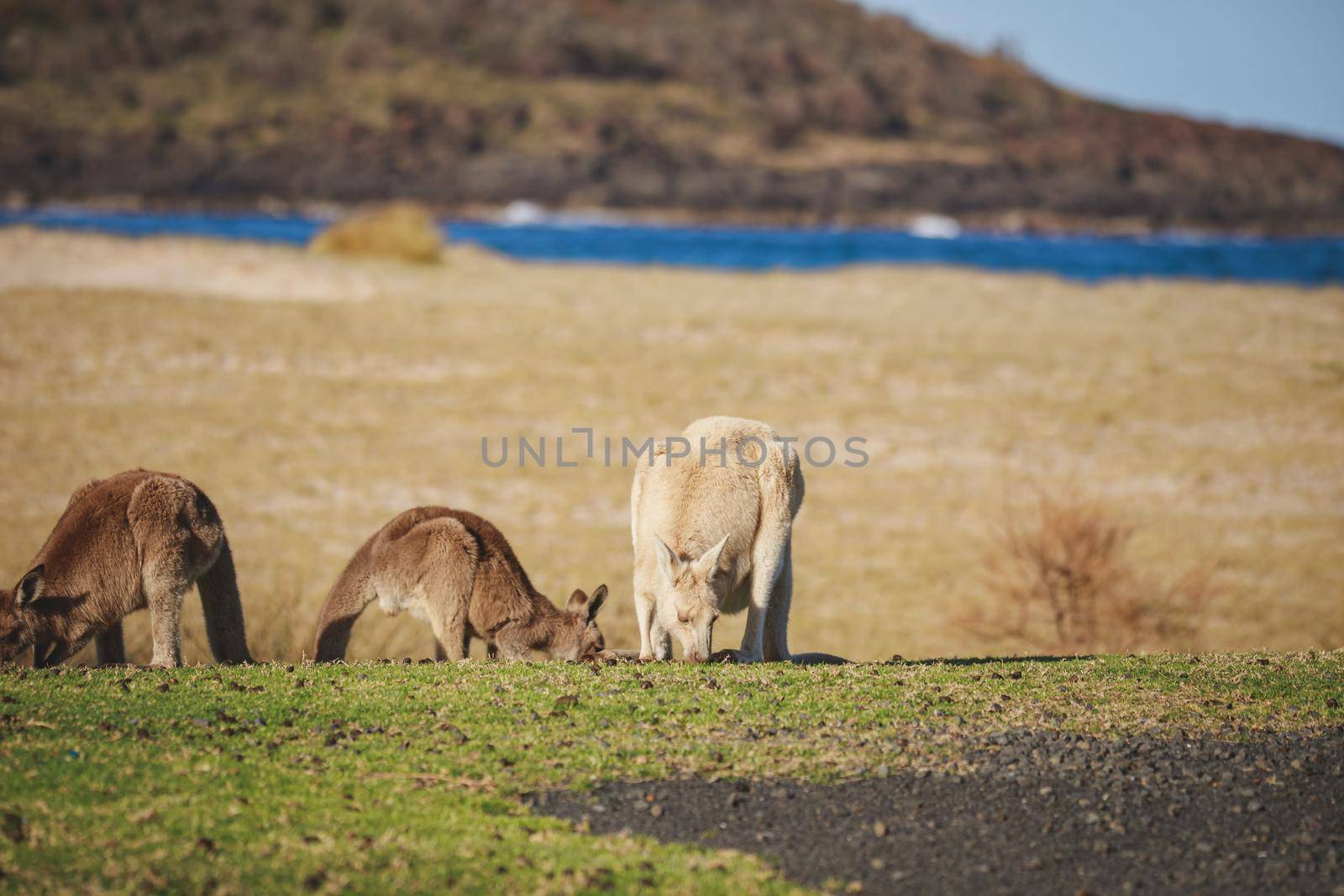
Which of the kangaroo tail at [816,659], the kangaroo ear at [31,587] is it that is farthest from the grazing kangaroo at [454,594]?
the kangaroo ear at [31,587]

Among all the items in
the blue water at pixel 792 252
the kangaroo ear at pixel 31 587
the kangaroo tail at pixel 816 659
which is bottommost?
the kangaroo tail at pixel 816 659

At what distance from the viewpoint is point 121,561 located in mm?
7934

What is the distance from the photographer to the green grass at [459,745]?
208 inches

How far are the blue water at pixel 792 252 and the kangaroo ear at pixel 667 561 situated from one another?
50.6 meters

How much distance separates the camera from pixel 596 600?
882 cm

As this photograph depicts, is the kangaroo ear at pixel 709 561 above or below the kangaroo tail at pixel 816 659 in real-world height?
above

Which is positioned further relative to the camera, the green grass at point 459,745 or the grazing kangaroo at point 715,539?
the grazing kangaroo at point 715,539

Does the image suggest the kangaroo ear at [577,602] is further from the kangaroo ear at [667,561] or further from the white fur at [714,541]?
the kangaroo ear at [667,561]

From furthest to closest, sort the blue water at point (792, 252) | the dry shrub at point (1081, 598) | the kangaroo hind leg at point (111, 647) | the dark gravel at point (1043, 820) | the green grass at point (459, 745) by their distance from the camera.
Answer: the blue water at point (792, 252)
the dry shrub at point (1081, 598)
the kangaroo hind leg at point (111, 647)
the dark gravel at point (1043, 820)
the green grass at point (459, 745)

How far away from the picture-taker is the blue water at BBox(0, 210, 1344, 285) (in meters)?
70.6

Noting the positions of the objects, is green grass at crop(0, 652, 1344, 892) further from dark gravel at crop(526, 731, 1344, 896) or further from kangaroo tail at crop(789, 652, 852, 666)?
kangaroo tail at crop(789, 652, 852, 666)

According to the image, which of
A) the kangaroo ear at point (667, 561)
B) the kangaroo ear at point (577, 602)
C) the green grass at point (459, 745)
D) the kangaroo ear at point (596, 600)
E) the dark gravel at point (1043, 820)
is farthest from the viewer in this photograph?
the kangaroo ear at point (577, 602)

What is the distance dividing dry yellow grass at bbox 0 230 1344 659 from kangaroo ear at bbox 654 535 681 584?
5.55 m

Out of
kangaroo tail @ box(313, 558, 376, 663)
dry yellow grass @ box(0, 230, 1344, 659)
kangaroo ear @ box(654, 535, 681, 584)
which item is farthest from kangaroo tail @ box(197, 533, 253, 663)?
dry yellow grass @ box(0, 230, 1344, 659)
